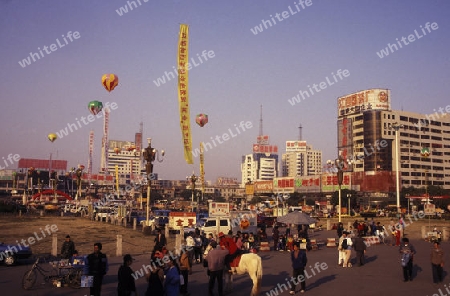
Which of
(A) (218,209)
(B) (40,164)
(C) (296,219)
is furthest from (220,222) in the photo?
(B) (40,164)

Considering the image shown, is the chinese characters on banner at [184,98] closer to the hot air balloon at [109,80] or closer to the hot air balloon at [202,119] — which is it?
the hot air balloon at [109,80]

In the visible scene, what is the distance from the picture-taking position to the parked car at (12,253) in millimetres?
17984

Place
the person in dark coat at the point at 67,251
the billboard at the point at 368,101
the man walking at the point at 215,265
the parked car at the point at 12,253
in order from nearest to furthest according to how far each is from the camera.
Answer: the man walking at the point at 215,265 → the person in dark coat at the point at 67,251 → the parked car at the point at 12,253 → the billboard at the point at 368,101

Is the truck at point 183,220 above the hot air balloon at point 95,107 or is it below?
below

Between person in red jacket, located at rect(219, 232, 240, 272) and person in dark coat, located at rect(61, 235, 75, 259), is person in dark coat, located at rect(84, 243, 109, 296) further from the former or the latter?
person in dark coat, located at rect(61, 235, 75, 259)

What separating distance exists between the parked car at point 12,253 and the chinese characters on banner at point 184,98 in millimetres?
14902

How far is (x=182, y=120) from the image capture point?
32.3m

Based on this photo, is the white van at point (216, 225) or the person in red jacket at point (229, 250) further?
the white van at point (216, 225)

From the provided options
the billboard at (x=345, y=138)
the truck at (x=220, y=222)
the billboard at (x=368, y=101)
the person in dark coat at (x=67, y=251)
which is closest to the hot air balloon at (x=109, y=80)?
the truck at (x=220, y=222)

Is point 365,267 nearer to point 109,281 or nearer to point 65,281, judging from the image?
point 109,281

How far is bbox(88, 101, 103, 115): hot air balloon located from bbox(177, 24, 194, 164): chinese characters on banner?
27440mm

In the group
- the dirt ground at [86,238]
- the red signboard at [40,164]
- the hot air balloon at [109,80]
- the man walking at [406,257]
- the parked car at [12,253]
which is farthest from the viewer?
the red signboard at [40,164]

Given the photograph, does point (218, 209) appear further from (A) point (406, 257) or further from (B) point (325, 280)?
(A) point (406, 257)

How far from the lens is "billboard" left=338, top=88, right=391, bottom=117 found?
135250 mm
